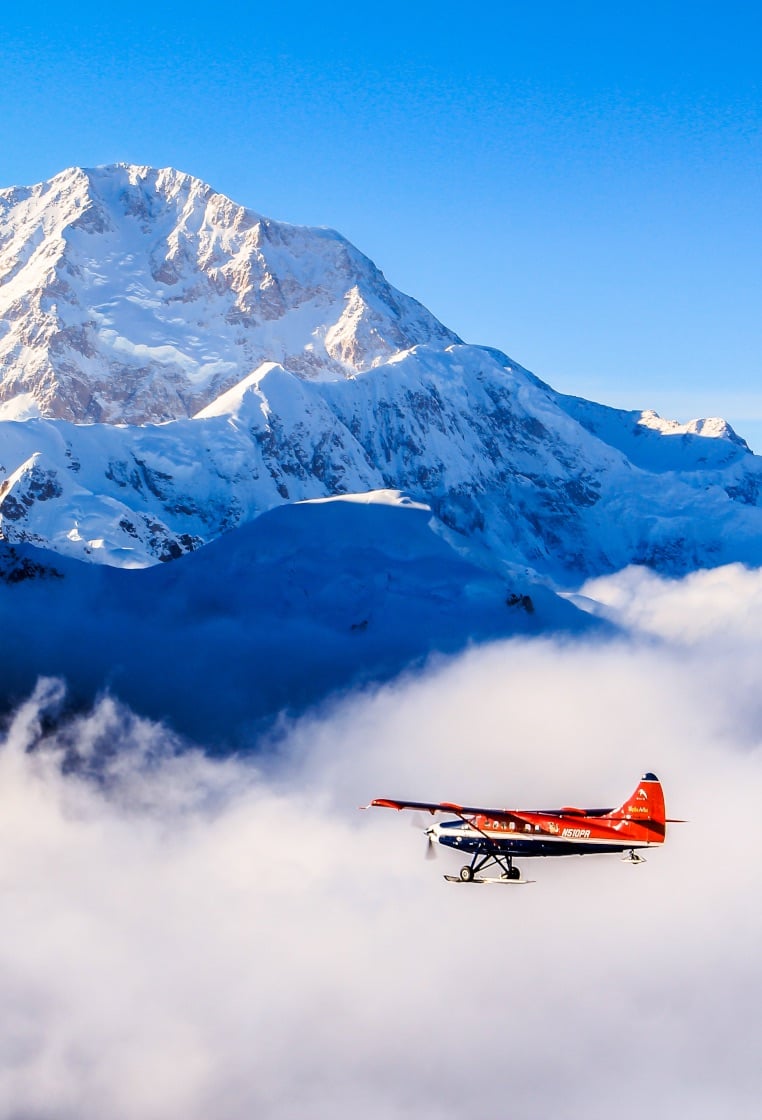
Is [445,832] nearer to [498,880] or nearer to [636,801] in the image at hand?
[498,880]

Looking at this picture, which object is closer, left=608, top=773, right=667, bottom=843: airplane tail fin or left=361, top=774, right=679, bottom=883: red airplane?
left=361, top=774, right=679, bottom=883: red airplane

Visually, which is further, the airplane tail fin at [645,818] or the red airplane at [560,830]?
the airplane tail fin at [645,818]

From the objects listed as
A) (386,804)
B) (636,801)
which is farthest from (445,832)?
(636,801)

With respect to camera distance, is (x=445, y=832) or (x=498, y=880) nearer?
(x=498, y=880)

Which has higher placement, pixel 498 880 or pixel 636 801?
pixel 636 801

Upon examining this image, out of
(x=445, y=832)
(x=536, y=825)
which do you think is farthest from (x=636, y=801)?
(x=445, y=832)
